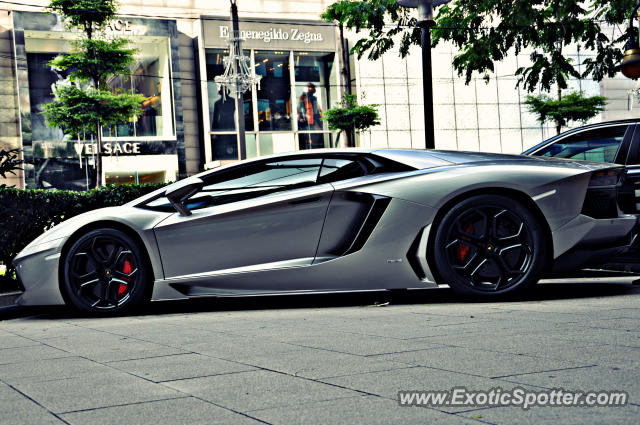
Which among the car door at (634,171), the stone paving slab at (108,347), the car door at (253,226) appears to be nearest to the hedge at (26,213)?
the car door at (253,226)

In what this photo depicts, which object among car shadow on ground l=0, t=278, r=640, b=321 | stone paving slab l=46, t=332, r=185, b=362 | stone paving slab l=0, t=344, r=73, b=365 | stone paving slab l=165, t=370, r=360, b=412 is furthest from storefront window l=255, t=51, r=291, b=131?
stone paving slab l=165, t=370, r=360, b=412

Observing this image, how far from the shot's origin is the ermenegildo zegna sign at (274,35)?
1359 inches

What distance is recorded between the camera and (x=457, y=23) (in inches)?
454

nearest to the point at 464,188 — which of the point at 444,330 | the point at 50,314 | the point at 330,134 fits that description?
the point at 444,330

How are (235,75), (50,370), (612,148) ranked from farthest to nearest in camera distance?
(235,75), (612,148), (50,370)

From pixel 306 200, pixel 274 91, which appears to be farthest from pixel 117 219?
pixel 274 91

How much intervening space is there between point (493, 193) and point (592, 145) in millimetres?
2384

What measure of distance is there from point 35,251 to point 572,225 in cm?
407

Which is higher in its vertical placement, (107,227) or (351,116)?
(351,116)

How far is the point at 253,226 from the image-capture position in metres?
5.63

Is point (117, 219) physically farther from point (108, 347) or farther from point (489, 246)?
point (489, 246)

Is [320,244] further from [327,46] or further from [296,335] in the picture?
[327,46]

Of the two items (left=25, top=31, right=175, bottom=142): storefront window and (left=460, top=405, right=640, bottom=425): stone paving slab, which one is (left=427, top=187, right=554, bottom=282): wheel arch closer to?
(left=460, top=405, right=640, bottom=425): stone paving slab

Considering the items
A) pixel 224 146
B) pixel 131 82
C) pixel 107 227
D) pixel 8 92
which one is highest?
pixel 131 82
